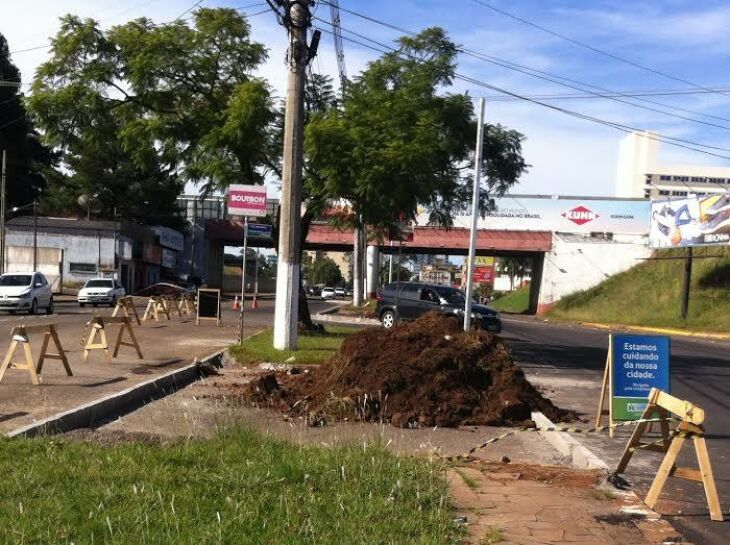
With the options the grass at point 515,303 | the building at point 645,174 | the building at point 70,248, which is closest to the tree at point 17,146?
the building at point 70,248

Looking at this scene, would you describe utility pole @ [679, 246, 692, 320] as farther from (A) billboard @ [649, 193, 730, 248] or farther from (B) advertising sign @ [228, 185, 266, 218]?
(B) advertising sign @ [228, 185, 266, 218]

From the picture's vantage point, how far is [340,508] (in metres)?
5.11

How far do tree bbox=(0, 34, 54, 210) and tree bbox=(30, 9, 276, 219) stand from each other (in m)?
44.0

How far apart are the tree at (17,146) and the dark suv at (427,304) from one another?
42057mm

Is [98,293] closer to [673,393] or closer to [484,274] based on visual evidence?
[673,393]

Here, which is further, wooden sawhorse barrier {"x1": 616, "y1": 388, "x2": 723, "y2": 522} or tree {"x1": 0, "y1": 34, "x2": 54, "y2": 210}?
tree {"x1": 0, "y1": 34, "x2": 54, "y2": 210}

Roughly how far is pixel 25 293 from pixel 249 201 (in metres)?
17.6

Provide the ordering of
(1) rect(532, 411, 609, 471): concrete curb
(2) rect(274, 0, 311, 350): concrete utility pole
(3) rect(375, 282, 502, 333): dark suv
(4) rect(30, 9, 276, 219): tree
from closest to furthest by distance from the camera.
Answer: (1) rect(532, 411, 609, 471): concrete curb → (2) rect(274, 0, 311, 350): concrete utility pole → (4) rect(30, 9, 276, 219): tree → (3) rect(375, 282, 502, 333): dark suv

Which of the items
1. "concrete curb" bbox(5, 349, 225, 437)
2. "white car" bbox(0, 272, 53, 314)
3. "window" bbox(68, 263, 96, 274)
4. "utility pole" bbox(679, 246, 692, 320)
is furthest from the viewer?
"window" bbox(68, 263, 96, 274)

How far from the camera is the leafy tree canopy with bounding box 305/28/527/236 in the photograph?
56.8 feet

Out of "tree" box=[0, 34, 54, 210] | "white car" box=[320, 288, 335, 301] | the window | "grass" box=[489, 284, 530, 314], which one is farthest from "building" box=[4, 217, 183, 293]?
"white car" box=[320, 288, 335, 301]

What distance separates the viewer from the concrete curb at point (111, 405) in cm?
788

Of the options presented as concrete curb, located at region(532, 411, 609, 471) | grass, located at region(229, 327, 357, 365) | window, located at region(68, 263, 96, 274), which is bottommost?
window, located at region(68, 263, 96, 274)

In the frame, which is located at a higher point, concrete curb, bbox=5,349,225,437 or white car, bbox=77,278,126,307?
concrete curb, bbox=5,349,225,437
